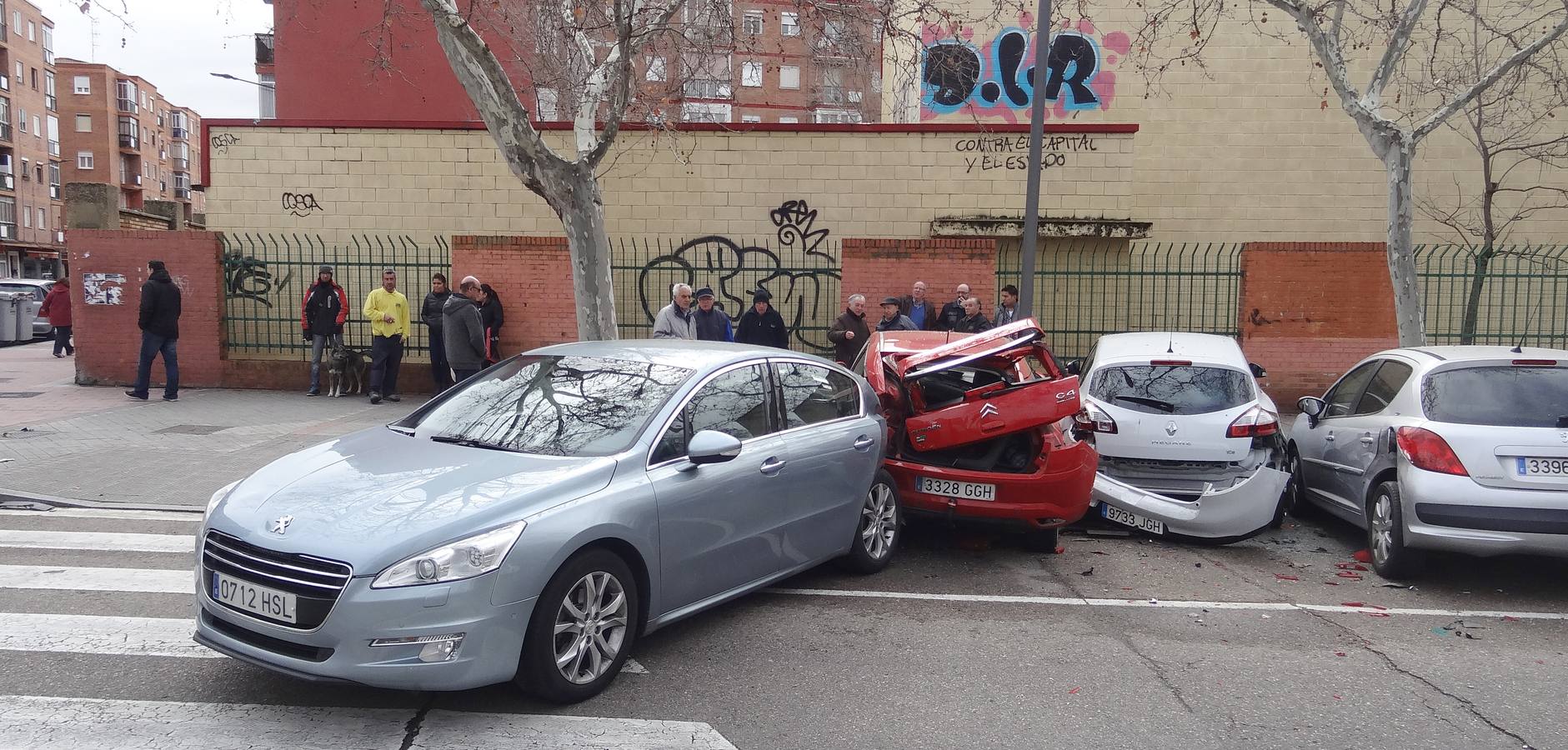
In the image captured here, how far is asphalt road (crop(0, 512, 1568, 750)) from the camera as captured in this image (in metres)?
3.97

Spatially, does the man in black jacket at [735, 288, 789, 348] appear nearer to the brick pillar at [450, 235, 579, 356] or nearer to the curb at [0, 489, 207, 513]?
the brick pillar at [450, 235, 579, 356]

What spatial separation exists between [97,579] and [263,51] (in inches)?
1112

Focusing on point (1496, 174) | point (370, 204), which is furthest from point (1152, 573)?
point (1496, 174)

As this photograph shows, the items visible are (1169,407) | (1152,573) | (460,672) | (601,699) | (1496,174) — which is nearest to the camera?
(460,672)

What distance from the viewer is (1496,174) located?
17.5m

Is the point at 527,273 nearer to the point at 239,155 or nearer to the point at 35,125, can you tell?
the point at 239,155

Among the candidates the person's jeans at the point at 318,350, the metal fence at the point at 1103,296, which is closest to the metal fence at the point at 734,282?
the metal fence at the point at 1103,296

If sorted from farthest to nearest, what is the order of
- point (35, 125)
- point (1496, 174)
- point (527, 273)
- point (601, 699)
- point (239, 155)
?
1. point (35, 125)
2. point (1496, 174)
3. point (239, 155)
4. point (527, 273)
5. point (601, 699)

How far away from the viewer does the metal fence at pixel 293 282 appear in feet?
47.5

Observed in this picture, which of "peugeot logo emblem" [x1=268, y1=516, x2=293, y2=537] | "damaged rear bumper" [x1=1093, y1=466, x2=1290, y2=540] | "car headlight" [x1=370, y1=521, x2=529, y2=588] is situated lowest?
"damaged rear bumper" [x1=1093, y1=466, x2=1290, y2=540]

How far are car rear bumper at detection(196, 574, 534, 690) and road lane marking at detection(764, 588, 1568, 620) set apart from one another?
2275 millimetres

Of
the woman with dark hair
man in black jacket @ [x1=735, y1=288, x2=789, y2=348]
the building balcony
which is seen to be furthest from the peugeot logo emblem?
the building balcony

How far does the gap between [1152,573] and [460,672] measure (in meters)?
4.48

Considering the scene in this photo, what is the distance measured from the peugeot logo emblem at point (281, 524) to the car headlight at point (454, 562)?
20.3 inches
